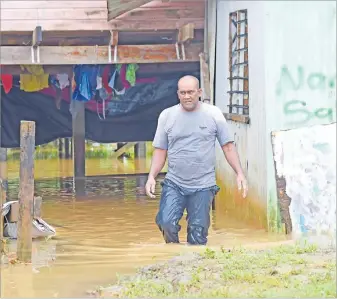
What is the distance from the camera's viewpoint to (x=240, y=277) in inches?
257

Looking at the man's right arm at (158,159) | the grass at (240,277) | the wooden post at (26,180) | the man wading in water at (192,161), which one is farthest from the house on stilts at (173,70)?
the wooden post at (26,180)

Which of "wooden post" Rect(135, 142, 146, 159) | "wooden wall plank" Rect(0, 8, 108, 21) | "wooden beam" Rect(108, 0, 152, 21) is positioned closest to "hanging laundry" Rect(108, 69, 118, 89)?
"wooden wall plank" Rect(0, 8, 108, 21)

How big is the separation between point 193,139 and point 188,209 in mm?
710

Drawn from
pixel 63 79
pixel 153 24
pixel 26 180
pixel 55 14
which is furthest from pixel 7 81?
pixel 26 180

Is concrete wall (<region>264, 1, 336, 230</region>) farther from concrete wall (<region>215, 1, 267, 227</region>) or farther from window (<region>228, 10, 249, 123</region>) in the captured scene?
window (<region>228, 10, 249, 123</region>)

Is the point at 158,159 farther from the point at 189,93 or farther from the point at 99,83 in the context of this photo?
the point at 99,83

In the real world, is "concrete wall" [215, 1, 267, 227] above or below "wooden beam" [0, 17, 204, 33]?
below

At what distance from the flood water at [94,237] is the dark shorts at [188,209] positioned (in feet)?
0.61

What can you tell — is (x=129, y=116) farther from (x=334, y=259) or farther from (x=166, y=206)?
(x=334, y=259)

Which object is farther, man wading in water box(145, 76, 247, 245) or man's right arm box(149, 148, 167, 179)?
man's right arm box(149, 148, 167, 179)

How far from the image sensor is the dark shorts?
27.7 feet

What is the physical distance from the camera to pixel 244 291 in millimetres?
6141

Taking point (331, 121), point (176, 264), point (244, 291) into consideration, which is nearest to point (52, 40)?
point (331, 121)

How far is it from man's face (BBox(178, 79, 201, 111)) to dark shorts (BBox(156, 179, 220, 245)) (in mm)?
798
